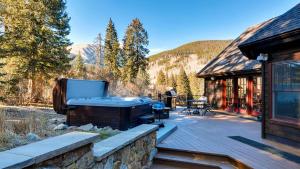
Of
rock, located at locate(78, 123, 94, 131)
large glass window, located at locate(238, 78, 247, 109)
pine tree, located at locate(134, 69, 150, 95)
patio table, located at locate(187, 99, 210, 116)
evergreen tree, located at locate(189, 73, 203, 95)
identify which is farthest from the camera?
evergreen tree, located at locate(189, 73, 203, 95)

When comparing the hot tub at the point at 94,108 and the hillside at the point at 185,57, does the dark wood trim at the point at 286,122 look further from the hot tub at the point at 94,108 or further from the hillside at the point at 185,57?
the hillside at the point at 185,57

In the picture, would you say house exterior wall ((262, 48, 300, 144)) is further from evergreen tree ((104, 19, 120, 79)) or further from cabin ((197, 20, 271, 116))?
evergreen tree ((104, 19, 120, 79))

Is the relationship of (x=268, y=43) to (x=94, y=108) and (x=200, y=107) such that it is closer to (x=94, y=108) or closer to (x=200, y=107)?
(x=94, y=108)

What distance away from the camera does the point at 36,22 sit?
52.7 ft

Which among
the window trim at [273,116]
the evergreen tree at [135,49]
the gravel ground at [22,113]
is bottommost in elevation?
the gravel ground at [22,113]

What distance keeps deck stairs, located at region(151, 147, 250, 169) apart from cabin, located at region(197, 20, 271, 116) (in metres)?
6.01

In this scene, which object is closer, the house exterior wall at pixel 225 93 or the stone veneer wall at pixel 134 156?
the stone veneer wall at pixel 134 156

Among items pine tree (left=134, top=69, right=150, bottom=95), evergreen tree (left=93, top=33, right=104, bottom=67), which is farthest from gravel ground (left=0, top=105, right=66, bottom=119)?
evergreen tree (left=93, top=33, right=104, bottom=67)

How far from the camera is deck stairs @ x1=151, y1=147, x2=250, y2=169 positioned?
438 cm

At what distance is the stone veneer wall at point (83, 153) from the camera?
2026 mm

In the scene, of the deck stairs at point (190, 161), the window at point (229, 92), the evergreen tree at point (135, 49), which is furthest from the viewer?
the evergreen tree at point (135, 49)

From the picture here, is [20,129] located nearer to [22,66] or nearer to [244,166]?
[244,166]

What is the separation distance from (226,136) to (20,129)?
15.7 feet

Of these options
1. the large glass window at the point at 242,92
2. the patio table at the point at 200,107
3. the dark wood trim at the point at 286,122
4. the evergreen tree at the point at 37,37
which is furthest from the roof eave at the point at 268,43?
the evergreen tree at the point at 37,37
